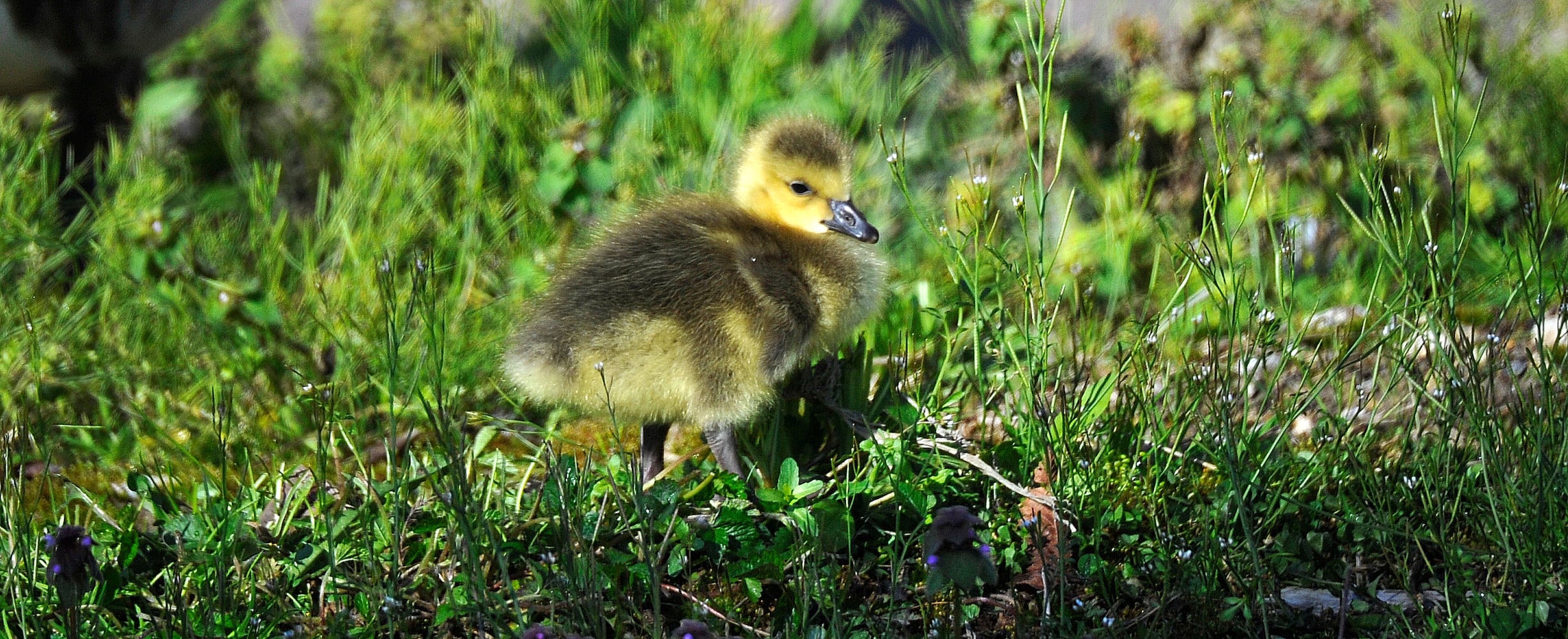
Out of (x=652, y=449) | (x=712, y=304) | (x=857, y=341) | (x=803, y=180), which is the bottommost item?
(x=652, y=449)

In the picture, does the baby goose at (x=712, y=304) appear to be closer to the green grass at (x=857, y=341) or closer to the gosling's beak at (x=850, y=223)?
the gosling's beak at (x=850, y=223)

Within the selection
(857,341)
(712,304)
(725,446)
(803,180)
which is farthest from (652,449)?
(803,180)

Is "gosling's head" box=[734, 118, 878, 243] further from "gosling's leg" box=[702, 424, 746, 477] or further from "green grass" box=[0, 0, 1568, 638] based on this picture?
"gosling's leg" box=[702, 424, 746, 477]

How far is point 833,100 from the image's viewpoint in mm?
4113

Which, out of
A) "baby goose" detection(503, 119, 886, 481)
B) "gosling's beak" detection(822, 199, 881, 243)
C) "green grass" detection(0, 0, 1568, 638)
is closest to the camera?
"green grass" detection(0, 0, 1568, 638)

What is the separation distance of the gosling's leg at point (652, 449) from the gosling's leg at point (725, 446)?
169 millimetres

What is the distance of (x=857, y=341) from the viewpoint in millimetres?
3004

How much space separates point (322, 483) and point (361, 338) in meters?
1.43

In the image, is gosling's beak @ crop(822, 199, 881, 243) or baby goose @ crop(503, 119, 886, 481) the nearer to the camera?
baby goose @ crop(503, 119, 886, 481)

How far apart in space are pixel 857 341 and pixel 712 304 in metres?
0.51

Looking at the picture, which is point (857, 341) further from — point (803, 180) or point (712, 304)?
point (712, 304)

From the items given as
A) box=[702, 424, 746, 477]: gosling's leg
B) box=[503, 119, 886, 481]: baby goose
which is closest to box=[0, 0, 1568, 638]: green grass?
box=[702, 424, 746, 477]: gosling's leg

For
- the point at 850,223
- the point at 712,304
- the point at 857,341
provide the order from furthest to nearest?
the point at 857,341 < the point at 850,223 < the point at 712,304

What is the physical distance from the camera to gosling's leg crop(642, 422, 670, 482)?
9.15 feet
